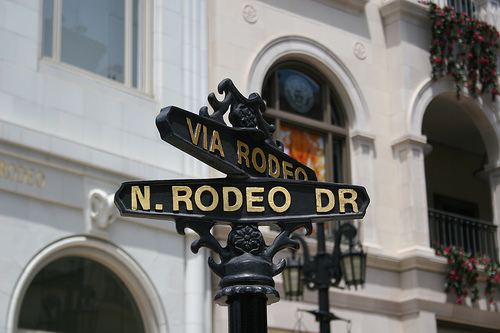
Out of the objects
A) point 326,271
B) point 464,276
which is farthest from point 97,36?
point 464,276

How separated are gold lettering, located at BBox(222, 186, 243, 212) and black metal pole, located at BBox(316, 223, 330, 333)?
6883 mm

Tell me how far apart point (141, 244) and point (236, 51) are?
4172 millimetres

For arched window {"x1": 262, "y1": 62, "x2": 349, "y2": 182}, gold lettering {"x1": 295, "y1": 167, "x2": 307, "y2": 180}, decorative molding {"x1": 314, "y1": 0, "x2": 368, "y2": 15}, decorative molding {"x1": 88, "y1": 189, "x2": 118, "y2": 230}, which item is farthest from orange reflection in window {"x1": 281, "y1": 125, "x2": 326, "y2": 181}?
gold lettering {"x1": 295, "y1": 167, "x2": 307, "y2": 180}

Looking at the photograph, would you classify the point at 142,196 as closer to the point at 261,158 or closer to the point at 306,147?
the point at 261,158

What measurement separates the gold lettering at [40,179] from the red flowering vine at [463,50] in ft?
29.5

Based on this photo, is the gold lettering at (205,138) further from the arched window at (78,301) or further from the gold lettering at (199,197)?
the arched window at (78,301)

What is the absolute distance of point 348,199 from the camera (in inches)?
178

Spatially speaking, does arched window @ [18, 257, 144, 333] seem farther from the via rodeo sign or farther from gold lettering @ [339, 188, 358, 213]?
gold lettering @ [339, 188, 358, 213]

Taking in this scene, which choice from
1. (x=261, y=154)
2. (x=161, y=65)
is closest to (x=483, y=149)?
(x=161, y=65)

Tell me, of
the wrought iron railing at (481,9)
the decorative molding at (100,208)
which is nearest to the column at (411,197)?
the wrought iron railing at (481,9)

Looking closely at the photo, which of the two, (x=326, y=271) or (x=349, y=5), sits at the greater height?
(x=349, y=5)

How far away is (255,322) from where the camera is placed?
4137mm

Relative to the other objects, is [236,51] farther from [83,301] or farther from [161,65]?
[83,301]

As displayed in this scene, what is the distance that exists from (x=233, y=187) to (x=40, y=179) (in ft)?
25.5
